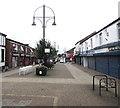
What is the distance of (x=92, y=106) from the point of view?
4.50 metres

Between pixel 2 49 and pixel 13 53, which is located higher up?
pixel 2 49

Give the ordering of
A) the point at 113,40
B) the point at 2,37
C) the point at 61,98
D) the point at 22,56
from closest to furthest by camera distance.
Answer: the point at 61,98 < the point at 113,40 < the point at 2,37 < the point at 22,56

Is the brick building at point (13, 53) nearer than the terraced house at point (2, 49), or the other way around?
the terraced house at point (2, 49)

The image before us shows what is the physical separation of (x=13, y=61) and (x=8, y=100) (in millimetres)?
18931

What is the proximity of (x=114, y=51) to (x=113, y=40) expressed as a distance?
1.37 m

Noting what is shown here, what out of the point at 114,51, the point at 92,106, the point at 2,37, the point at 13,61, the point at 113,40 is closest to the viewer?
the point at 92,106

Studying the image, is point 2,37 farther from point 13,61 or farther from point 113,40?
point 113,40

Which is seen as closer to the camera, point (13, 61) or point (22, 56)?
point (13, 61)

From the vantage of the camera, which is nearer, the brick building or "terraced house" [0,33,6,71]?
"terraced house" [0,33,6,71]

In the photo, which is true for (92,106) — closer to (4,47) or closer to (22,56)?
(4,47)

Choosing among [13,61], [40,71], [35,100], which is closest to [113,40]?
[40,71]

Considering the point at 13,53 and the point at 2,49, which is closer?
the point at 2,49

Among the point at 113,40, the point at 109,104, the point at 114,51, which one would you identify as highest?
the point at 113,40

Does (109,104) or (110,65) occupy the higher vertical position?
(110,65)
